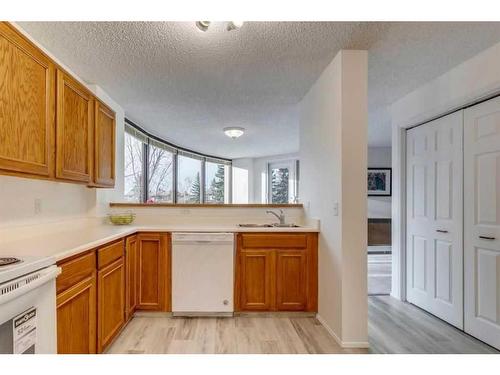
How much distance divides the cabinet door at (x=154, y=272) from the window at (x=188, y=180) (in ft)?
11.1

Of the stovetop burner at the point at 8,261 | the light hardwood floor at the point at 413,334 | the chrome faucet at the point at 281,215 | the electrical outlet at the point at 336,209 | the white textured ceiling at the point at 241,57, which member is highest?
the white textured ceiling at the point at 241,57

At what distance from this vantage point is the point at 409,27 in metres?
2.04

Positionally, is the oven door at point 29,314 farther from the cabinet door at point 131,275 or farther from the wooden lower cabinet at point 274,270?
the wooden lower cabinet at point 274,270

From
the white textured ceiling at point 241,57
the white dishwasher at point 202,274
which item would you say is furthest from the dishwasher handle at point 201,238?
the white textured ceiling at point 241,57

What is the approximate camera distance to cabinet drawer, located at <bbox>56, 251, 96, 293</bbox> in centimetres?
160

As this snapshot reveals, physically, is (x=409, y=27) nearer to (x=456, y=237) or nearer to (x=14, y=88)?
(x=456, y=237)

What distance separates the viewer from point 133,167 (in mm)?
4590

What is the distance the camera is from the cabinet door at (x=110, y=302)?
2100 mm

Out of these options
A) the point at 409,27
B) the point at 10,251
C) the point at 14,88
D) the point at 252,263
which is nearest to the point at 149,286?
the point at 252,263

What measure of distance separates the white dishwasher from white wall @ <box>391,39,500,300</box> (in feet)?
6.44

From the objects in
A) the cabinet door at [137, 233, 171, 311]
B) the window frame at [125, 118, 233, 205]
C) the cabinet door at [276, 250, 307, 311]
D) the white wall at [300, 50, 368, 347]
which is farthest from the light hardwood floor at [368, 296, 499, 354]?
the window frame at [125, 118, 233, 205]

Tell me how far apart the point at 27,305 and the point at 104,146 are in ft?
6.86

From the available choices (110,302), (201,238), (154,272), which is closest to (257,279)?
(201,238)

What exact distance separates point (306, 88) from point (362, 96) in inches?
35.2
